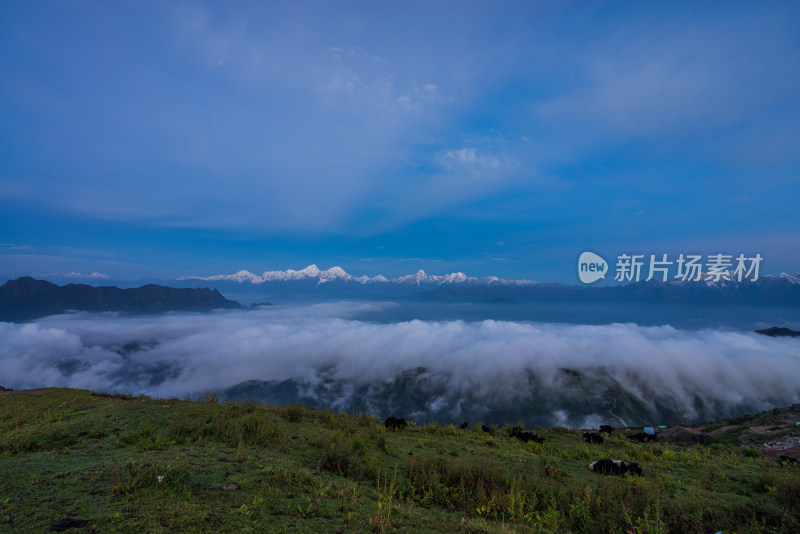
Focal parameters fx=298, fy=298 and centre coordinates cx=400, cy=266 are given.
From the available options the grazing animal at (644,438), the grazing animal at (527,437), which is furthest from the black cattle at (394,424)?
the grazing animal at (644,438)

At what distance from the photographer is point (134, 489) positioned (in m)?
5.76

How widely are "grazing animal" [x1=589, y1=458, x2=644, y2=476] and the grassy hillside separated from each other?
0.45m

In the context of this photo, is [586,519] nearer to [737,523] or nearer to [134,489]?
[737,523]

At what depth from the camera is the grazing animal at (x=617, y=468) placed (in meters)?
10.8

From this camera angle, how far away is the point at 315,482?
712 centimetres

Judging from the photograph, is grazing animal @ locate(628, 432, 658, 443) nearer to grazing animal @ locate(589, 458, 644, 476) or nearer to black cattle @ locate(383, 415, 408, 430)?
grazing animal @ locate(589, 458, 644, 476)

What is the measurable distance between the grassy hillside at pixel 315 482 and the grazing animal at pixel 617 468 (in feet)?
1.48

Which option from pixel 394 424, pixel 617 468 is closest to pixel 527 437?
pixel 617 468

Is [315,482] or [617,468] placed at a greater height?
[315,482]

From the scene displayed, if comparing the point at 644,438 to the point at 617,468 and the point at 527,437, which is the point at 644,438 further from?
the point at 617,468

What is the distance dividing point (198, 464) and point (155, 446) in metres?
3.17

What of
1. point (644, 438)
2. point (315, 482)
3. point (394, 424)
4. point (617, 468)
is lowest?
point (644, 438)

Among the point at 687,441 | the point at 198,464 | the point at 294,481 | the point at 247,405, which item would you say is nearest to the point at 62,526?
the point at 198,464

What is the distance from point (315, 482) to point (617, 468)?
11039mm
